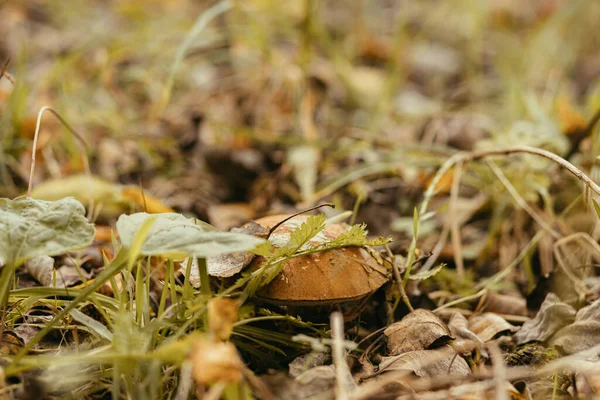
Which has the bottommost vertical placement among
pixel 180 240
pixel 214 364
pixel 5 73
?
pixel 214 364

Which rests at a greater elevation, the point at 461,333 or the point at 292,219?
the point at 292,219

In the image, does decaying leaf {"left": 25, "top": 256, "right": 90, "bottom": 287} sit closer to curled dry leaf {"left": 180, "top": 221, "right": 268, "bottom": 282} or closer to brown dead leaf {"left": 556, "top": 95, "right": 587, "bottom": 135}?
curled dry leaf {"left": 180, "top": 221, "right": 268, "bottom": 282}

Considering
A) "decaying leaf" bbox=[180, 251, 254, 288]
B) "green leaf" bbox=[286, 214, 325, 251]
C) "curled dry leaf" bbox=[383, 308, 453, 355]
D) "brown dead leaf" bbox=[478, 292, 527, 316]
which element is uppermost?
"green leaf" bbox=[286, 214, 325, 251]

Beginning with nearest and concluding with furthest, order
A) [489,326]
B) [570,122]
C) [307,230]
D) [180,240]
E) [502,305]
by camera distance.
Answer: [180,240] → [307,230] → [489,326] → [502,305] → [570,122]

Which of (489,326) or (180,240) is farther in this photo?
(489,326)

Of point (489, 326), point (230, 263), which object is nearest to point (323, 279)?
point (230, 263)

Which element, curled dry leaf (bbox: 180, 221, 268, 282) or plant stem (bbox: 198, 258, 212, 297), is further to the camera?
curled dry leaf (bbox: 180, 221, 268, 282)

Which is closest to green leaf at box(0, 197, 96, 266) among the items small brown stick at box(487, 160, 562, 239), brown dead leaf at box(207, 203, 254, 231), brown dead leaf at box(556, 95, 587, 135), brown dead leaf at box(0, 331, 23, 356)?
brown dead leaf at box(0, 331, 23, 356)

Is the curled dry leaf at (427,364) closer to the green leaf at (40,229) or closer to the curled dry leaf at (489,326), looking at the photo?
the curled dry leaf at (489,326)

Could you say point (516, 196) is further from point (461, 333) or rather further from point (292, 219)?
point (292, 219)
